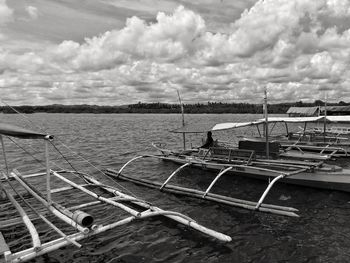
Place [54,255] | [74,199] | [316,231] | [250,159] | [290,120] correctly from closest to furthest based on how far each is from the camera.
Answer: [54,255] < [316,231] < [74,199] < [250,159] < [290,120]

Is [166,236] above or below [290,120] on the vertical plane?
below

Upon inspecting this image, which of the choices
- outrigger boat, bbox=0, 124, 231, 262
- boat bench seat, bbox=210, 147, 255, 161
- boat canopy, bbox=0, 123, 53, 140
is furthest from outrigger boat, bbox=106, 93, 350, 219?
boat canopy, bbox=0, 123, 53, 140

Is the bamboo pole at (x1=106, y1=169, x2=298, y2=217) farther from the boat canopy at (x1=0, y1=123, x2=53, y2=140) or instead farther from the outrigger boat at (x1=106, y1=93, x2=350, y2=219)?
the boat canopy at (x1=0, y1=123, x2=53, y2=140)

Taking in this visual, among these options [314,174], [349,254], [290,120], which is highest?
[290,120]

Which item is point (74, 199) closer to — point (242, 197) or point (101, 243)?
point (101, 243)

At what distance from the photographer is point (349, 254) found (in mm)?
9562

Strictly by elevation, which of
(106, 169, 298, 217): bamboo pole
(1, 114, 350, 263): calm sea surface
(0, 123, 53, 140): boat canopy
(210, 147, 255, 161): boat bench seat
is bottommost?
(1, 114, 350, 263): calm sea surface

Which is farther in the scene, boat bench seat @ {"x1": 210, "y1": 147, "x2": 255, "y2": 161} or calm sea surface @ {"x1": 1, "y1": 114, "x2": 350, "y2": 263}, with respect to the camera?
boat bench seat @ {"x1": 210, "y1": 147, "x2": 255, "y2": 161}

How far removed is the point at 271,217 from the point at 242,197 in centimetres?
327

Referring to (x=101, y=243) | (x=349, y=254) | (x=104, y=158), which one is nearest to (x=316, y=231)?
(x=349, y=254)

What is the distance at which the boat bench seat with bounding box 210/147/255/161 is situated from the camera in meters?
17.8

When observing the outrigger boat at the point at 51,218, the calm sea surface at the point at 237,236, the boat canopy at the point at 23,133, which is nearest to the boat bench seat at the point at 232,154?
the calm sea surface at the point at 237,236

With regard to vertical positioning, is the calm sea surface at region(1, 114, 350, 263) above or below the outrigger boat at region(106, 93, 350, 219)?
below

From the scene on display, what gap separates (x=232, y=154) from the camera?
18500mm
